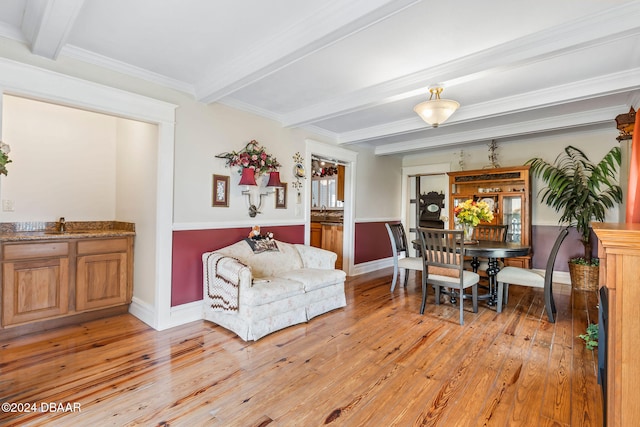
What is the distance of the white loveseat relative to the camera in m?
2.76

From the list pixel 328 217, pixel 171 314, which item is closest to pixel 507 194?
pixel 328 217

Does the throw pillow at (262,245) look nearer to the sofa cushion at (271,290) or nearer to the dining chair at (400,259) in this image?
the sofa cushion at (271,290)

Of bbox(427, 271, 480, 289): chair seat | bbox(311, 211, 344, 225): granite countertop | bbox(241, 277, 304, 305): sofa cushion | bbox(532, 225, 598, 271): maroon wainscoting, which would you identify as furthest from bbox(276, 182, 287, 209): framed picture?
bbox(532, 225, 598, 271): maroon wainscoting

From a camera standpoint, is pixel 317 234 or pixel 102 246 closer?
pixel 102 246

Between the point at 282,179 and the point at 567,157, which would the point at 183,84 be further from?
the point at 567,157

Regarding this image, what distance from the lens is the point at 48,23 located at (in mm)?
1947

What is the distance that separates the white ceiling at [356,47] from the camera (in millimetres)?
1931

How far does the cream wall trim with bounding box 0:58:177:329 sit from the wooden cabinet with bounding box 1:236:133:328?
0.46 m

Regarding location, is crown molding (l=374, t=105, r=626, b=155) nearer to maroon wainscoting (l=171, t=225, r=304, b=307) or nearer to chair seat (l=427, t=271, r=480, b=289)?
chair seat (l=427, t=271, r=480, b=289)

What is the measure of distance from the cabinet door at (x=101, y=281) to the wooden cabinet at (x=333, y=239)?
321 cm

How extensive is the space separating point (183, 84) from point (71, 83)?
915 mm

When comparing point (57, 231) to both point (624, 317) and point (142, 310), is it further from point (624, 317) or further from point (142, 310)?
point (624, 317)

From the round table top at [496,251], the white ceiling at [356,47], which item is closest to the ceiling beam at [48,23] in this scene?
the white ceiling at [356,47]

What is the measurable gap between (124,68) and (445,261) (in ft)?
11.7
